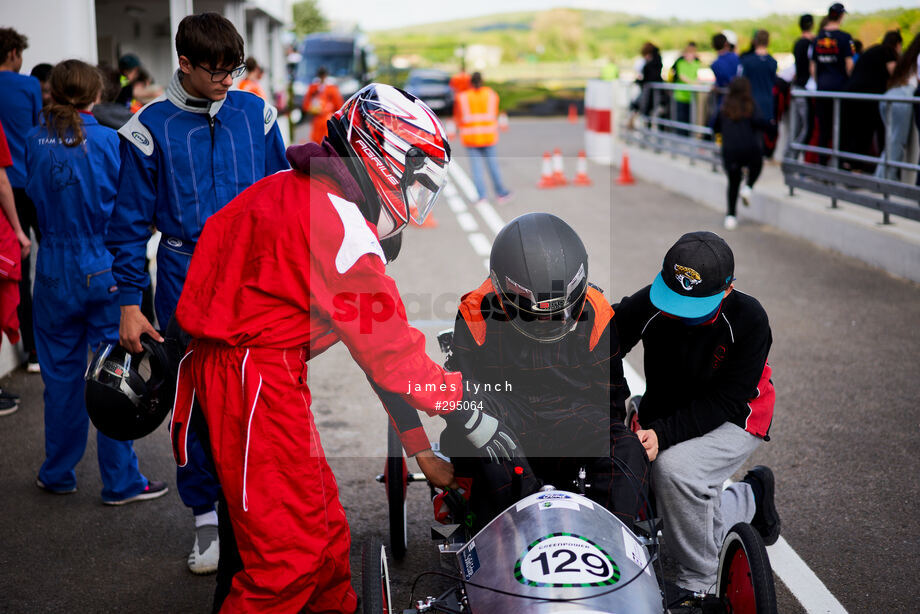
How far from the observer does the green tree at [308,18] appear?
282 ft

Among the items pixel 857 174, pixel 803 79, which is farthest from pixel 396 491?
pixel 803 79

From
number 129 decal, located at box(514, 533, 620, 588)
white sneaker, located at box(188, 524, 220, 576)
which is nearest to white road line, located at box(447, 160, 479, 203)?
white sneaker, located at box(188, 524, 220, 576)

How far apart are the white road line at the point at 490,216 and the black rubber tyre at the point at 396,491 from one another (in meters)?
8.43

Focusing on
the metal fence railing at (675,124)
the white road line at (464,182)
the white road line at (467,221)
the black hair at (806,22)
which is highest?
the black hair at (806,22)

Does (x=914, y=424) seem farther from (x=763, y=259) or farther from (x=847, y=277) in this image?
(x=763, y=259)

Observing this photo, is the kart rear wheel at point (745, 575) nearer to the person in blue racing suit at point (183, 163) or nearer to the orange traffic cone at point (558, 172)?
the person in blue racing suit at point (183, 163)

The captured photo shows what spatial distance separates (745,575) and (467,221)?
35.2 ft

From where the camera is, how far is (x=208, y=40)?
386 cm

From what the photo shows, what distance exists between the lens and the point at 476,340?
145 inches

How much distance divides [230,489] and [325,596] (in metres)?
0.50

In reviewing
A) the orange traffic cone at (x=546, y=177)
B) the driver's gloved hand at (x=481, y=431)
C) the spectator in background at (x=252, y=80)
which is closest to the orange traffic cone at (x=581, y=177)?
the orange traffic cone at (x=546, y=177)

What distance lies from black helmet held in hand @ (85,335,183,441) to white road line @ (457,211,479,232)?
930cm

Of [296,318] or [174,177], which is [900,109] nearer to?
[174,177]

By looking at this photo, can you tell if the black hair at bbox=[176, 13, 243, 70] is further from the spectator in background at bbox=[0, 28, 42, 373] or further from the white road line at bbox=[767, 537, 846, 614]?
the white road line at bbox=[767, 537, 846, 614]
